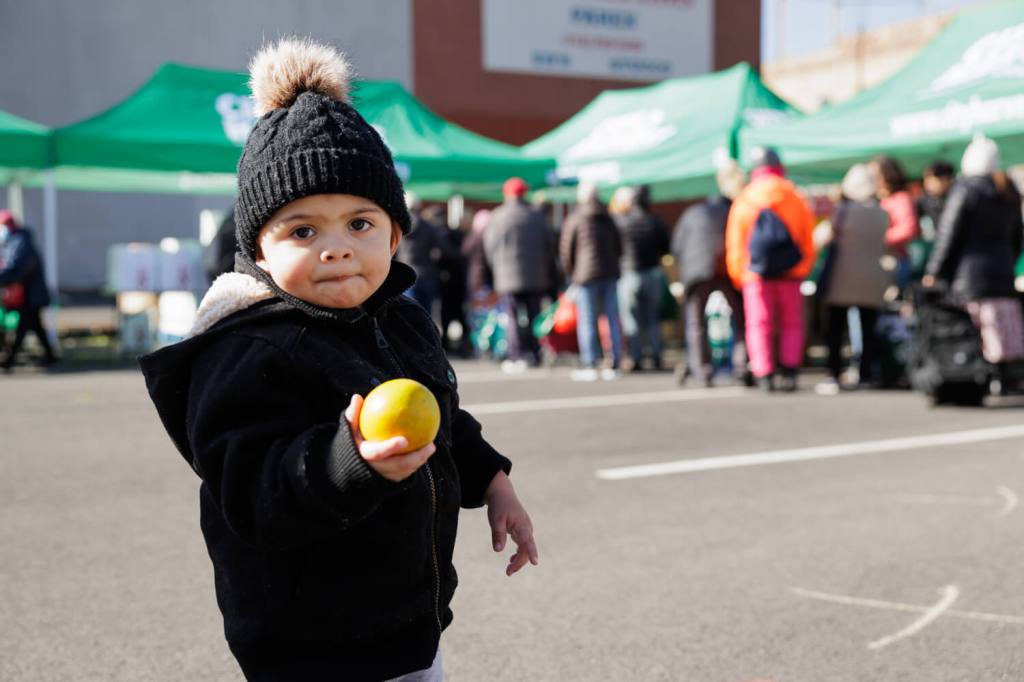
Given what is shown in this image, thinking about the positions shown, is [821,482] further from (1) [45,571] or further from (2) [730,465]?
(1) [45,571]

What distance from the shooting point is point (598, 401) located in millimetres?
8938

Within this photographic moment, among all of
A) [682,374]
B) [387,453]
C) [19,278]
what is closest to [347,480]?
[387,453]

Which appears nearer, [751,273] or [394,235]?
[394,235]

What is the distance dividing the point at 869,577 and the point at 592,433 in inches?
132

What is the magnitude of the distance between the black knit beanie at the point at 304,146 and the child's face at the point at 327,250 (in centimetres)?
2

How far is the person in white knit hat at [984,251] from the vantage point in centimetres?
809

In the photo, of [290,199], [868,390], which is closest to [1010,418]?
[868,390]

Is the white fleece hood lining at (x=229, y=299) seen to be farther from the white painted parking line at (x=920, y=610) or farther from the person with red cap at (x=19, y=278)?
the person with red cap at (x=19, y=278)

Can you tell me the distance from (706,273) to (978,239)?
227cm

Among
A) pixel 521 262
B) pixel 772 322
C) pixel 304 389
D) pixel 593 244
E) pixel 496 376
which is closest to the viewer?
pixel 304 389

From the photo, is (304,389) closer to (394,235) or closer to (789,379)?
(394,235)

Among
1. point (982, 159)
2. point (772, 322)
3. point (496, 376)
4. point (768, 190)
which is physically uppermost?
point (982, 159)

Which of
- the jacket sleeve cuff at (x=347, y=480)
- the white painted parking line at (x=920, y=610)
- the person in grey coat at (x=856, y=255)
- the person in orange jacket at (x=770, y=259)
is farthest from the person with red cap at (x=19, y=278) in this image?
the jacket sleeve cuff at (x=347, y=480)

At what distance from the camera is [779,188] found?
8906 millimetres
